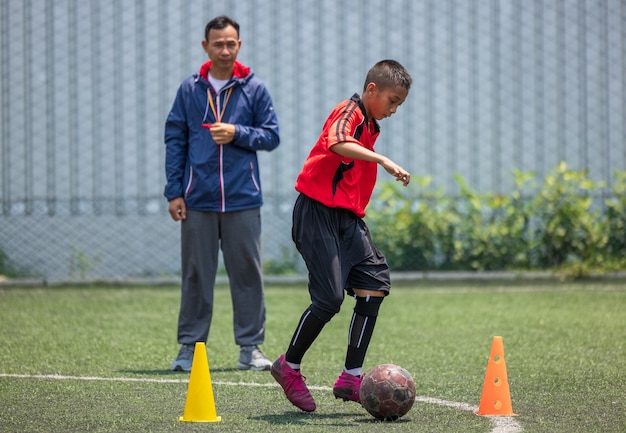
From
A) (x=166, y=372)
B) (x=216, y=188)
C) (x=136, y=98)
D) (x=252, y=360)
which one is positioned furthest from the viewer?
(x=136, y=98)

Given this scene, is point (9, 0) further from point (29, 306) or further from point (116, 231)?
point (29, 306)

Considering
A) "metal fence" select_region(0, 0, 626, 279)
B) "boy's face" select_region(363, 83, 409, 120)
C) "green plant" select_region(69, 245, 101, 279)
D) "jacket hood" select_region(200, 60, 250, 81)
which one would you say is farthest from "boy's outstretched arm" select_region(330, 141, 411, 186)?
"green plant" select_region(69, 245, 101, 279)

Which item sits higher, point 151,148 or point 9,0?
point 9,0

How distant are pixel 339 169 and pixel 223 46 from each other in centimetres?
179

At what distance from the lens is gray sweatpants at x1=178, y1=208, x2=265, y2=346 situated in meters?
6.80

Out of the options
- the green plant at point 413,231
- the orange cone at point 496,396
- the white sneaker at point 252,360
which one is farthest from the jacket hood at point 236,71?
the green plant at point 413,231

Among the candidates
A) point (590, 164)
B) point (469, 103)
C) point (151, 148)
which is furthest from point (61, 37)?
point (590, 164)

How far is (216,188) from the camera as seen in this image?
6746 mm

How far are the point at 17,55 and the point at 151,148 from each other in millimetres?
1781

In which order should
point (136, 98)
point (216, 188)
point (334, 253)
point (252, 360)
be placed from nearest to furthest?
1. point (334, 253)
2. point (252, 360)
3. point (216, 188)
4. point (136, 98)

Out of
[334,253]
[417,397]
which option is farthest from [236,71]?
[417,397]

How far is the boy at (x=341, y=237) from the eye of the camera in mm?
5230

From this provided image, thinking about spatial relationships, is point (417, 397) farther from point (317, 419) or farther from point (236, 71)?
point (236, 71)

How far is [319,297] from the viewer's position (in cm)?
524
